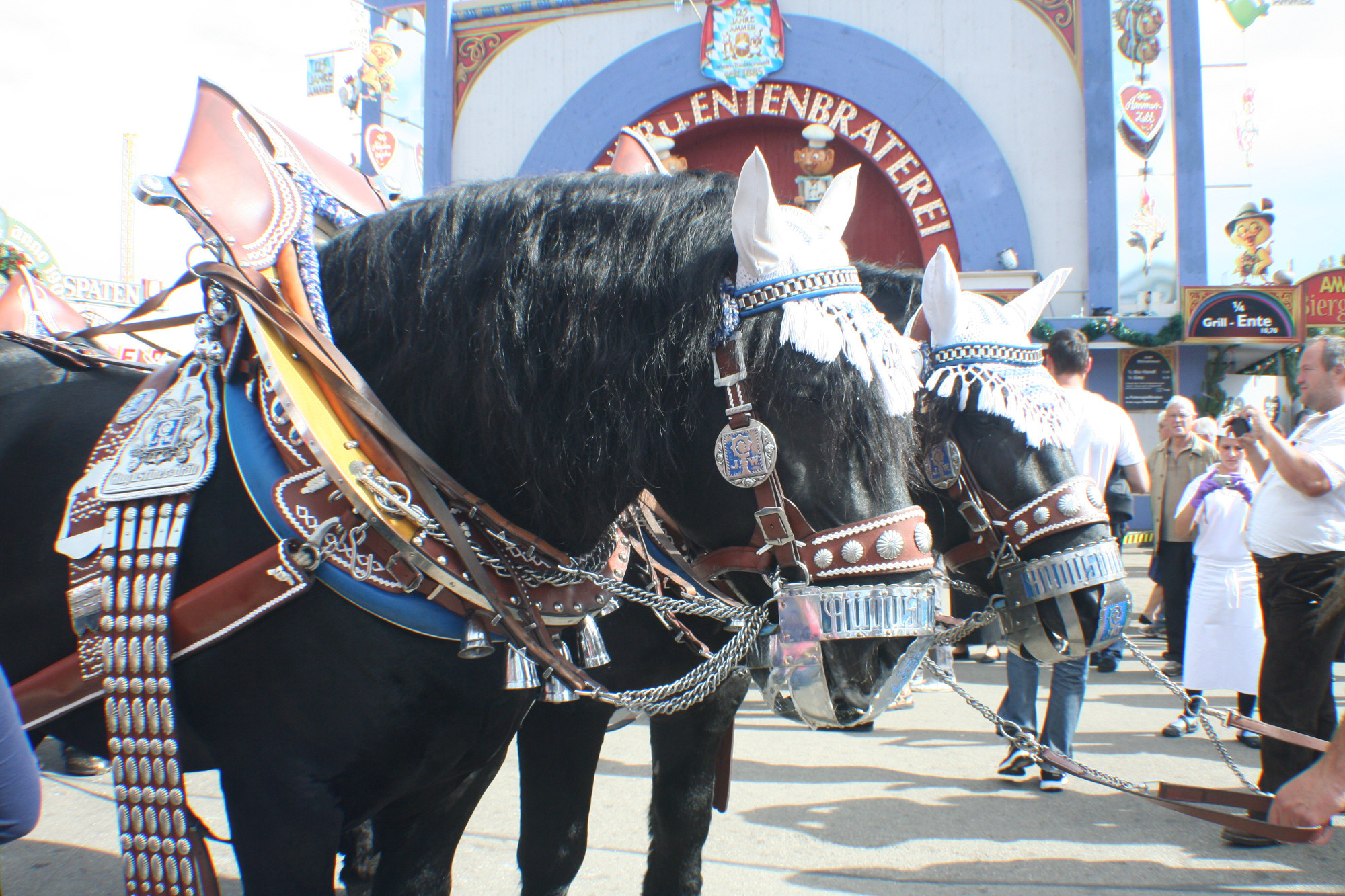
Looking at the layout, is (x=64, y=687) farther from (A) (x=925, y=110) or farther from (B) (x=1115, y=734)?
(A) (x=925, y=110)

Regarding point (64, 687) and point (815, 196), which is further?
point (815, 196)

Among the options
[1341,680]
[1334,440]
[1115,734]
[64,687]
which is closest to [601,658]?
[64,687]

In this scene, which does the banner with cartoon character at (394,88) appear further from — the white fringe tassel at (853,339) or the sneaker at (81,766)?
the white fringe tassel at (853,339)

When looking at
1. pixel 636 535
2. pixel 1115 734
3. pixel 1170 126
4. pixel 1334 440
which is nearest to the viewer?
pixel 636 535

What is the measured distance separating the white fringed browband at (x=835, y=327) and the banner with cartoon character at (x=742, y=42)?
10824 millimetres

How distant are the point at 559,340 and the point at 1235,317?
11236mm

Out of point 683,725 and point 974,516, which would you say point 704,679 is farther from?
point 974,516

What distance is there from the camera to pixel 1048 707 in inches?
151

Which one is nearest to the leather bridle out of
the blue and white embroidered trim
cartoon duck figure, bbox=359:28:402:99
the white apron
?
the blue and white embroidered trim

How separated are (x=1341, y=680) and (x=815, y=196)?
7.75m

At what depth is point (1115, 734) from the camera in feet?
15.4

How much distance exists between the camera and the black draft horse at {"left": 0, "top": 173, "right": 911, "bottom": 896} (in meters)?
1.26

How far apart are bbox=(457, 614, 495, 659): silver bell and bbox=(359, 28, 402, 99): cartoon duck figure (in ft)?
43.4

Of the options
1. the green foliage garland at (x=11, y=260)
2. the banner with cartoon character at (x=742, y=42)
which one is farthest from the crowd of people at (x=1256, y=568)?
the banner with cartoon character at (x=742, y=42)
